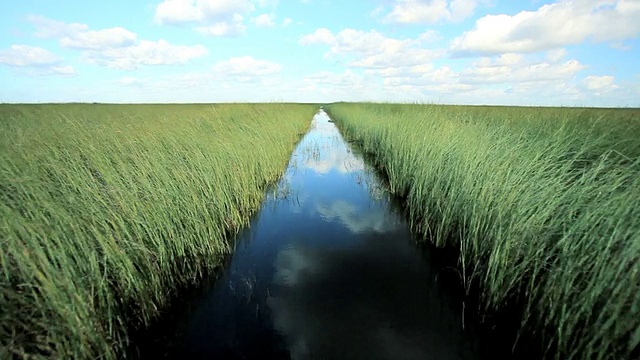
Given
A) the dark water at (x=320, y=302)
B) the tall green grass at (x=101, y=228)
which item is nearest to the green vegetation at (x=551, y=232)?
the dark water at (x=320, y=302)

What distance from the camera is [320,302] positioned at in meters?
3.93

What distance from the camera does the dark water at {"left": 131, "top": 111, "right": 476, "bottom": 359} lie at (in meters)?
3.21

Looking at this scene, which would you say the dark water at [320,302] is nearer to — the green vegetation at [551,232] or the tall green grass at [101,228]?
the tall green grass at [101,228]

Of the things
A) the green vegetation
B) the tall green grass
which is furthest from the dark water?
the green vegetation

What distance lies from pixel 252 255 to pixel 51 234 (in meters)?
2.91

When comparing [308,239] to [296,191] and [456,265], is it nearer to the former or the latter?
[456,265]

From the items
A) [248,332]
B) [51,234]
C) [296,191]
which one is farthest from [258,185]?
[51,234]

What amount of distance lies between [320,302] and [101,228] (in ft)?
7.93

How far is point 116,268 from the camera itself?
2965 mm

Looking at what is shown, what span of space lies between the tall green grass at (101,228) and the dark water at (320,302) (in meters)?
0.39

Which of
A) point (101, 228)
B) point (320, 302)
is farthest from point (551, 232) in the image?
point (101, 228)

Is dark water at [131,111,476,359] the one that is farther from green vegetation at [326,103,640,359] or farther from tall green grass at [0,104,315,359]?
green vegetation at [326,103,640,359]

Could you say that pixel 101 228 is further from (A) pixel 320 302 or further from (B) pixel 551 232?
(B) pixel 551 232

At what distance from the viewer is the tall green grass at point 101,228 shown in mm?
2213
